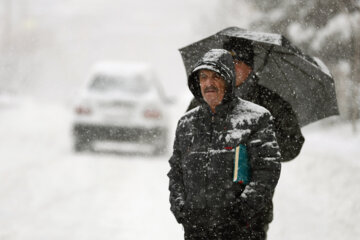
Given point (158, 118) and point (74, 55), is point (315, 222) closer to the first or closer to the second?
point (158, 118)

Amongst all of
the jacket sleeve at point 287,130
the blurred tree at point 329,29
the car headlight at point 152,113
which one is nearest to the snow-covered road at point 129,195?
the car headlight at point 152,113

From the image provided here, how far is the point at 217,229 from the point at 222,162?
0.35 meters

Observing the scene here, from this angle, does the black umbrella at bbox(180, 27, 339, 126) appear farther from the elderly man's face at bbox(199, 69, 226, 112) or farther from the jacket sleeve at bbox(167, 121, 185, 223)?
the jacket sleeve at bbox(167, 121, 185, 223)

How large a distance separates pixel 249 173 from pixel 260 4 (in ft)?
29.3

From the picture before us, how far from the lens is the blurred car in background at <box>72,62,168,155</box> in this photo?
10.6 m

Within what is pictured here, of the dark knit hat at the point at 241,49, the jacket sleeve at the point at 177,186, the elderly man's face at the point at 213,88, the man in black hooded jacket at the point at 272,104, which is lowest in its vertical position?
the jacket sleeve at the point at 177,186

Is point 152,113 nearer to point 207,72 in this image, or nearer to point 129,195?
point 129,195

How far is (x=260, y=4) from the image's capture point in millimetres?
11117

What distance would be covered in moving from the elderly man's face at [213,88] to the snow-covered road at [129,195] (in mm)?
3012

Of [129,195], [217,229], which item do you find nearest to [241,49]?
[217,229]

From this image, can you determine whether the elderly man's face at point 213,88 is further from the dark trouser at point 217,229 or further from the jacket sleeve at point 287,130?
the jacket sleeve at point 287,130

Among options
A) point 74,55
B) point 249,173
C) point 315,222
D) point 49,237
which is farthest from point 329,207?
point 74,55

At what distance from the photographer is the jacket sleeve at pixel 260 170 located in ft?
8.57

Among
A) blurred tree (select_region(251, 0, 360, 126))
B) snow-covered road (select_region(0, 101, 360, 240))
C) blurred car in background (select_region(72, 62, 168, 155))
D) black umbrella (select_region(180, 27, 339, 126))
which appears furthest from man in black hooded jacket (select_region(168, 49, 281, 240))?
blurred car in background (select_region(72, 62, 168, 155))
